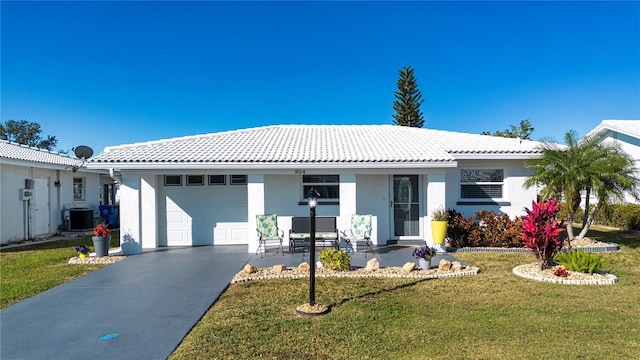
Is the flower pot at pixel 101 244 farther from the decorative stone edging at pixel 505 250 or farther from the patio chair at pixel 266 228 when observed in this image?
the decorative stone edging at pixel 505 250

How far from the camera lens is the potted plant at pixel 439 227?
37.8ft

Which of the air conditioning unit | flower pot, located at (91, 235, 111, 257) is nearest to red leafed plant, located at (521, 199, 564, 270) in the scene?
flower pot, located at (91, 235, 111, 257)

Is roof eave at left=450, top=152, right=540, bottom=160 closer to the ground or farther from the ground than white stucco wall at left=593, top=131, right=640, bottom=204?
closer to the ground

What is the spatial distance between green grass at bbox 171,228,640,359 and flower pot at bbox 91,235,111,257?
559 cm

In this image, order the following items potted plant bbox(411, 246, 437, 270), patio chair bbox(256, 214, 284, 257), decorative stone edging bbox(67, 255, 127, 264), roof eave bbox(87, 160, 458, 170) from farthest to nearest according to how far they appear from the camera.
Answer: roof eave bbox(87, 160, 458, 170) → patio chair bbox(256, 214, 284, 257) → decorative stone edging bbox(67, 255, 127, 264) → potted plant bbox(411, 246, 437, 270)

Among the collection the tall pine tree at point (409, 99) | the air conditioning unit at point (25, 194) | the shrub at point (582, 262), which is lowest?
the shrub at point (582, 262)

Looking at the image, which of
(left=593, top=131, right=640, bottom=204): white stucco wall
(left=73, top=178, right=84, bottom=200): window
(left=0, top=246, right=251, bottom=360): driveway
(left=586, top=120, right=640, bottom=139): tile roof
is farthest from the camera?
(left=73, top=178, right=84, bottom=200): window

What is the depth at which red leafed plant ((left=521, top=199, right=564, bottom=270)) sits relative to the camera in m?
8.66

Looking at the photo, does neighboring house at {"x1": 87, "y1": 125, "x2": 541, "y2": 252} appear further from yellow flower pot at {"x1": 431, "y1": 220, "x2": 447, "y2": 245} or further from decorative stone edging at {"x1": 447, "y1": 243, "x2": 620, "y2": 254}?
decorative stone edging at {"x1": 447, "y1": 243, "x2": 620, "y2": 254}

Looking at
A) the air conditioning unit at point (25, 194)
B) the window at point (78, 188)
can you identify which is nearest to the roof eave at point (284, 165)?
the air conditioning unit at point (25, 194)

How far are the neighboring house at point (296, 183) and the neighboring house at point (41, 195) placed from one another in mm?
5732

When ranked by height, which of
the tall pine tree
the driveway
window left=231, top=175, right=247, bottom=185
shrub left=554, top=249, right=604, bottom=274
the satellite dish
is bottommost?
the driveway

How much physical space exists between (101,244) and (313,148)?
24.4 feet

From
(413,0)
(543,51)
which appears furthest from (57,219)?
(543,51)
